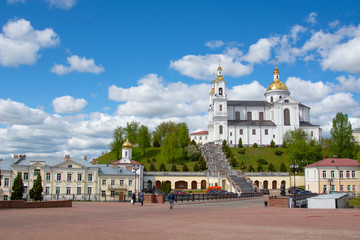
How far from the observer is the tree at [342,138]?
71.2 metres

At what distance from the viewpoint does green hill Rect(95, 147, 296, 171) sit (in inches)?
3301

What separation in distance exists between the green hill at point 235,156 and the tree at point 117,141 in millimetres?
2696

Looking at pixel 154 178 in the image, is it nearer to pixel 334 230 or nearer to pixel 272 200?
pixel 272 200

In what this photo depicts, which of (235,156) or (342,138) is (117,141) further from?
(342,138)

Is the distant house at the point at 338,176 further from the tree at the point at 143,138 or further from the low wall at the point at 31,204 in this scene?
the tree at the point at 143,138

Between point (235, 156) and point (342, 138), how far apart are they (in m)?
25.9

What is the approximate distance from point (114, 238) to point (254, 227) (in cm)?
568

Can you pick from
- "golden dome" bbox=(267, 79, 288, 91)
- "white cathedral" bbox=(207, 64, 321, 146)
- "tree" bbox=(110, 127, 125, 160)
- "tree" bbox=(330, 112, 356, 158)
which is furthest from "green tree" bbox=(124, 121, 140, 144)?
"tree" bbox=(330, 112, 356, 158)

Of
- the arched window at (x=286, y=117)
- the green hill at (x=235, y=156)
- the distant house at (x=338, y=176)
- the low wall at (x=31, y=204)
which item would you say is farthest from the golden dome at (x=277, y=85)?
the low wall at (x=31, y=204)

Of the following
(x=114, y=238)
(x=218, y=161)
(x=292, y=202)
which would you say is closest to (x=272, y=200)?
(x=292, y=202)

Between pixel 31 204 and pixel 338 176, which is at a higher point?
pixel 338 176

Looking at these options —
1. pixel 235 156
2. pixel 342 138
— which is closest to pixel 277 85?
pixel 235 156

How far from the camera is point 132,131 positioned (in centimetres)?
→ 10838

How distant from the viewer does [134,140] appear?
108 m
